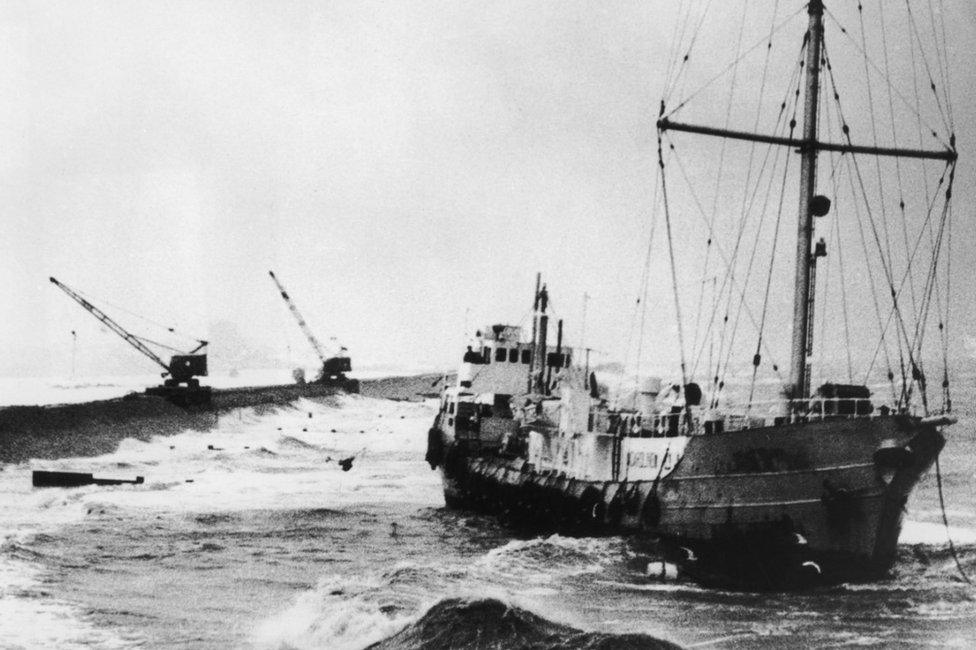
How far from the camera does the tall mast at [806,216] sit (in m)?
23.7

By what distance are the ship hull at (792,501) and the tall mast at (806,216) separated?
2436mm

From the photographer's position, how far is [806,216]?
80.4 ft

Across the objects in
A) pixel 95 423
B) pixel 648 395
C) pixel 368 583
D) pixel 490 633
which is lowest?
pixel 368 583

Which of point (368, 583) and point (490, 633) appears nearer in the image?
point (490, 633)

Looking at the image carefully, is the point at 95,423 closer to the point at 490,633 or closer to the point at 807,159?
the point at 807,159

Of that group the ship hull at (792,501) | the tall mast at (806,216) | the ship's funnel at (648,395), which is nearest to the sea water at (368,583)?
the ship hull at (792,501)

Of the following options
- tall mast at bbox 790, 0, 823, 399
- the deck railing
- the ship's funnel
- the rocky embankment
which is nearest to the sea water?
the deck railing

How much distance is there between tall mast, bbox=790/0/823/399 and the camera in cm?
2369

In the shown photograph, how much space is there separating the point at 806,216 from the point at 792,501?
27.0 feet

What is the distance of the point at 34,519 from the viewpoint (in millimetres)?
30859

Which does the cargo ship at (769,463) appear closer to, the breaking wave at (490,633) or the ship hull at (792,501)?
the ship hull at (792,501)

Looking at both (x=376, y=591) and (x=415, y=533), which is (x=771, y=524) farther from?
(x=415, y=533)

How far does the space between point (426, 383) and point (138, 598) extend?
579 feet

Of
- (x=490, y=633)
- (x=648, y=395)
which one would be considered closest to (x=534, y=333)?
(x=648, y=395)
